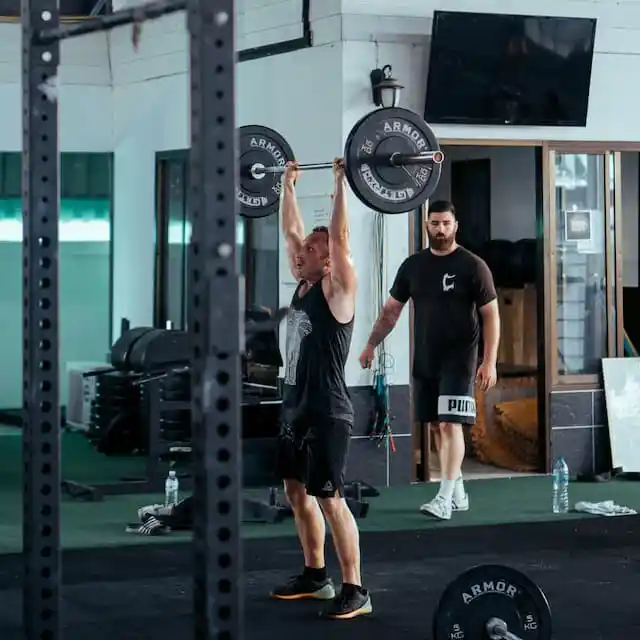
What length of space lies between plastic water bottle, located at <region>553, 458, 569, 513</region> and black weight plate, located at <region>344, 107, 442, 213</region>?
2.08m

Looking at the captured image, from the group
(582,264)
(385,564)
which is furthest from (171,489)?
(582,264)

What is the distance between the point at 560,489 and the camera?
21.8 ft

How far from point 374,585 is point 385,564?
1.45 ft

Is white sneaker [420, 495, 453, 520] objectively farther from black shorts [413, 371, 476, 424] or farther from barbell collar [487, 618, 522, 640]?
barbell collar [487, 618, 522, 640]

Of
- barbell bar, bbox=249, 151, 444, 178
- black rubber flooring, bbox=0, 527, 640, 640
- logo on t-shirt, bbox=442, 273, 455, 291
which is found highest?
barbell bar, bbox=249, 151, 444, 178

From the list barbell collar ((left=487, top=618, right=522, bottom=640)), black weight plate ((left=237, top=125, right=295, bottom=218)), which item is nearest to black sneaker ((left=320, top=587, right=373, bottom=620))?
barbell collar ((left=487, top=618, right=522, bottom=640))

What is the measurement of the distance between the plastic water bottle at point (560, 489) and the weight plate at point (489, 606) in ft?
8.53

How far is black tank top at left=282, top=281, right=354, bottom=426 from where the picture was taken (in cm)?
446

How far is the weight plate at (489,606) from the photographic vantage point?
370 cm

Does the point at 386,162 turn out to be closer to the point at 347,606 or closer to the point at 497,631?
the point at 347,606

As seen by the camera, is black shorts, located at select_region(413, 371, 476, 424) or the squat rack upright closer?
the squat rack upright

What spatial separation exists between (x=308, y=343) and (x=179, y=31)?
445cm

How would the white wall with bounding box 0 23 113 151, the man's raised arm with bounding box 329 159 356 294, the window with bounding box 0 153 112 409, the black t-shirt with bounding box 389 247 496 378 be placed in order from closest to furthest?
the man's raised arm with bounding box 329 159 356 294, the black t-shirt with bounding box 389 247 496 378, the white wall with bounding box 0 23 113 151, the window with bounding box 0 153 112 409

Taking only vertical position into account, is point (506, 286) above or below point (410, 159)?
below
